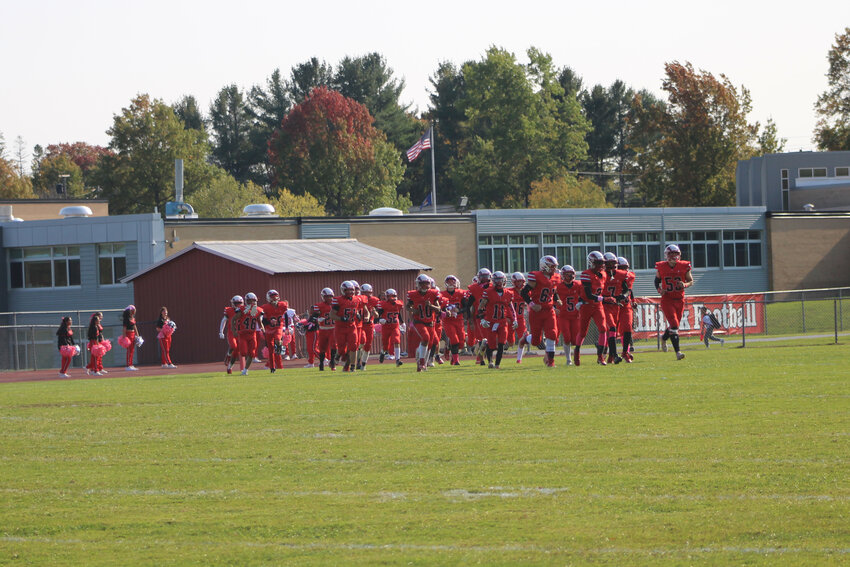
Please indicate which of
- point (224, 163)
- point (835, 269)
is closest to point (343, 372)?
point (835, 269)

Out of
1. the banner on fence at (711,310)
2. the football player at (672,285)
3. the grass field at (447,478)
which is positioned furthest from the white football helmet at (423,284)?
the banner on fence at (711,310)

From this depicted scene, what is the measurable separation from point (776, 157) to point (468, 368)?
154ft

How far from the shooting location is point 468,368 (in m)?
24.8

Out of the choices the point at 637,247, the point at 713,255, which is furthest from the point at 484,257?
the point at 713,255

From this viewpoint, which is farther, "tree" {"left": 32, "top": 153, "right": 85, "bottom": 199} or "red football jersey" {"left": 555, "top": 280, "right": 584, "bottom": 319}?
"tree" {"left": 32, "top": 153, "right": 85, "bottom": 199}

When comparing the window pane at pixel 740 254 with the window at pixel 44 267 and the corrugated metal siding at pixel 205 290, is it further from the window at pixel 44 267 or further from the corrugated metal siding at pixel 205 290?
the window at pixel 44 267

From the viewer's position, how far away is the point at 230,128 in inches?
3989

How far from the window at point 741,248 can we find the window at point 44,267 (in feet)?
99.3

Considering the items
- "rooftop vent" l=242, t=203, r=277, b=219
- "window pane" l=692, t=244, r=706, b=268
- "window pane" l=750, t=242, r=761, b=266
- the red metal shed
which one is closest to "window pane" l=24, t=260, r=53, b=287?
"rooftop vent" l=242, t=203, r=277, b=219

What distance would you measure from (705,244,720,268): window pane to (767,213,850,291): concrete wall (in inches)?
110

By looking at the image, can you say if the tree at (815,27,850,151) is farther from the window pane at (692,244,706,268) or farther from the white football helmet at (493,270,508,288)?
the white football helmet at (493,270,508,288)

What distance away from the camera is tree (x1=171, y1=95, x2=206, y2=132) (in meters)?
100

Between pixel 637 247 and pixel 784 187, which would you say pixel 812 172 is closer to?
pixel 784 187

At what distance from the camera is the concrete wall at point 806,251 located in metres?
59.0
